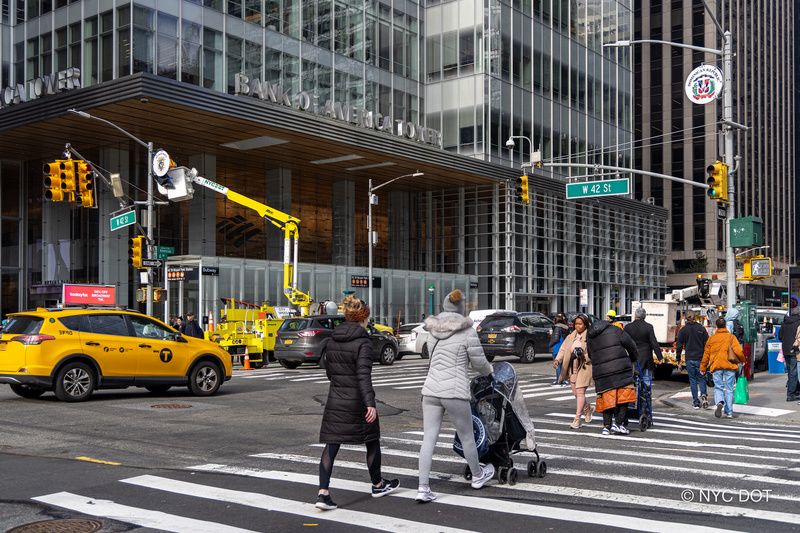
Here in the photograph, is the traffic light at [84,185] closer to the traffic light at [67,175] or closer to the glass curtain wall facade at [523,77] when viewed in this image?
the traffic light at [67,175]

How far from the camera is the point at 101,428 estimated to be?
41.0ft

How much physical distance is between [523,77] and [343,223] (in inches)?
559

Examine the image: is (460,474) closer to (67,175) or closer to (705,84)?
(705,84)

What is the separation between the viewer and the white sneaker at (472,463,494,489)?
8.09 metres

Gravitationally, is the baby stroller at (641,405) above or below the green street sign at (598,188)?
below

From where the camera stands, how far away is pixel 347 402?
24.5 ft

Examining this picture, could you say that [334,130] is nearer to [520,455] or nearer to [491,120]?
[491,120]

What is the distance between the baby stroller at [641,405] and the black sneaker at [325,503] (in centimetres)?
661

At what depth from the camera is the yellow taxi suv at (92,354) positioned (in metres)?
15.5

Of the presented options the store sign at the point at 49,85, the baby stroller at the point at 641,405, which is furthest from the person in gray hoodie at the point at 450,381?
the store sign at the point at 49,85

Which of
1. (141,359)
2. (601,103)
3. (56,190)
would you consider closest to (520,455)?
(141,359)

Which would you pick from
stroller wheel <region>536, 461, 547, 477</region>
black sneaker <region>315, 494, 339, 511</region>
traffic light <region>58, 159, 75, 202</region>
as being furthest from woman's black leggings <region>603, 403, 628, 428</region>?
traffic light <region>58, 159, 75, 202</region>

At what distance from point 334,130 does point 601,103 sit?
2775cm

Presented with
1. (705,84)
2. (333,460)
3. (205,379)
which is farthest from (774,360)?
(333,460)
